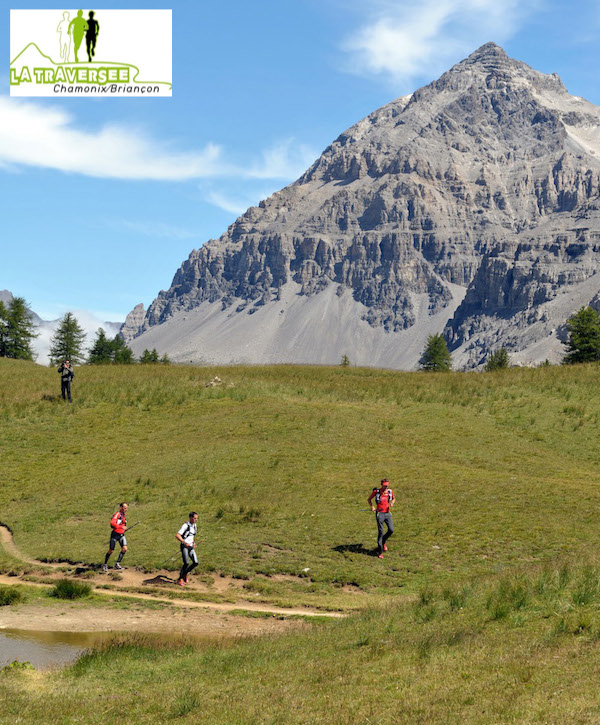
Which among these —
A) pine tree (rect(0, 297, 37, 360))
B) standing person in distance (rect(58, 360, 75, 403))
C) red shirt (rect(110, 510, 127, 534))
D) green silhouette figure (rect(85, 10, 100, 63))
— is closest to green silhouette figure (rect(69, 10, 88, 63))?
green silhouette figure (rect(85, 10, 100, 63))

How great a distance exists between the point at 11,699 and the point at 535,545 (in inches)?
716

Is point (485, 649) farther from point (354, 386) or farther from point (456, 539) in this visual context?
point (354, 386)

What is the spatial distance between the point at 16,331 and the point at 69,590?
95.6 meters

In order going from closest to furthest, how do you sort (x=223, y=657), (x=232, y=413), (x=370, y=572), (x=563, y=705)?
1. (x=563, y=705)
2. (x=223, y=657)
3. (x=370, y=572)
4. (x=232, y=413)

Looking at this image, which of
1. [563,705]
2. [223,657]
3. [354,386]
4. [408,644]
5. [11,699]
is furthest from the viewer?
[354,386]

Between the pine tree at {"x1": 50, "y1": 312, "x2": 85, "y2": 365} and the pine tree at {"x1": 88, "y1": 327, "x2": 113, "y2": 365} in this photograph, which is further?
the pine tree at {"x1": 88, "y1": 327, "x2": 113, "y2": 365}

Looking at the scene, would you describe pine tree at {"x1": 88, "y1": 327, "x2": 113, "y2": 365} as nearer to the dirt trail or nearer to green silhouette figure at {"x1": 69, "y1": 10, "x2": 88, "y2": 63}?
green silhouette figure at {"x1": 69, "y1": 10, "x2": 88, "y2": 63}

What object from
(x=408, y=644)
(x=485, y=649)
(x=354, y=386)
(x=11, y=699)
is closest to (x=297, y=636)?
(x=408, y=644)

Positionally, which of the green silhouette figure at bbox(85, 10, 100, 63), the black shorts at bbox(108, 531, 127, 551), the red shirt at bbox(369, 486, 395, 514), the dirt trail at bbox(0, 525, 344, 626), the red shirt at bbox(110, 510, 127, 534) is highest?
the green silhouette figure at bbox(85, 10, 100, 63)

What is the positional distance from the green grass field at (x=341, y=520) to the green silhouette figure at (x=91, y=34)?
23.9m

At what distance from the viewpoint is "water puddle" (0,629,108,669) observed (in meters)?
15.8

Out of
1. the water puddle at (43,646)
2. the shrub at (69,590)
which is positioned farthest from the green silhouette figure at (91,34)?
the water puddle at (43,646)

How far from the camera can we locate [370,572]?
23.5 meters

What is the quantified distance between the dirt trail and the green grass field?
60 cm
